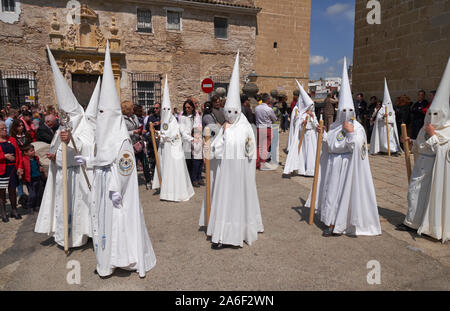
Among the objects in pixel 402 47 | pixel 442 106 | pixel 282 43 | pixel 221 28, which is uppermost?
pixel 221 28

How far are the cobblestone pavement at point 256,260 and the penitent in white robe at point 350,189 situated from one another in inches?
8.9

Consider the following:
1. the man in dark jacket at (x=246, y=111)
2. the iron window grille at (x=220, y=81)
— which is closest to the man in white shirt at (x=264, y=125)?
the man in dark jacket at (x=246, y=111)

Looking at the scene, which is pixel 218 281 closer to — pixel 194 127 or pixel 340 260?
pixel 340 260

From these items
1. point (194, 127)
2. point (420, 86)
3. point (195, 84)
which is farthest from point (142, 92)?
point (420, 86)

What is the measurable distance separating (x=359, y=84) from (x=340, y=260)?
12978 millimetres

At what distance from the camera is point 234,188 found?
13.4 feet

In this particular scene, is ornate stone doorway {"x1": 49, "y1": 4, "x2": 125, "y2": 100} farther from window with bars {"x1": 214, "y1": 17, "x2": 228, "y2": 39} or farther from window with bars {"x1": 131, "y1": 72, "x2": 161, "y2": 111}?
window with bars {"x1": 214, "y1": 17, "x2": 228, "y2": 39}

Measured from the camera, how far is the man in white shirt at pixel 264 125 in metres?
8.68

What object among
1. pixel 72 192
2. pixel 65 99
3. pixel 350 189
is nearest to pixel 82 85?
pixel 65 99

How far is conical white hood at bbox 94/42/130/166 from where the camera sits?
332 cm

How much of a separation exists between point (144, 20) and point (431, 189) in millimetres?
16231

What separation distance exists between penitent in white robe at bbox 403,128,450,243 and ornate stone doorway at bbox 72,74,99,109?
49.5ft

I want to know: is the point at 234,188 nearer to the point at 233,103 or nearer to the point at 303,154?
the point at 233,103

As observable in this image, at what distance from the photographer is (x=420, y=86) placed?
11422 millimetres
